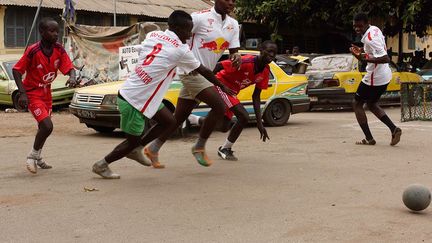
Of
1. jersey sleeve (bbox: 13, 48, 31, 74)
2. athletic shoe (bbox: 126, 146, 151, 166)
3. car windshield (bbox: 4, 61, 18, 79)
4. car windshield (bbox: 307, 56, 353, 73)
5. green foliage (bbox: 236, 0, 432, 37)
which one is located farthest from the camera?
green foliage (bbox: 236, 0, 432, 37)

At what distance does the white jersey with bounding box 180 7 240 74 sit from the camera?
6922mm

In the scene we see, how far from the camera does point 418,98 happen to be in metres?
12.5

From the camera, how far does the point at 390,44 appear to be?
3822cm

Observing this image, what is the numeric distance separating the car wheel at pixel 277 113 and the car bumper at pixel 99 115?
3142mm

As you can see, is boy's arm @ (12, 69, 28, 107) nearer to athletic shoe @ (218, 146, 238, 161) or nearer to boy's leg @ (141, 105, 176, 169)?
boy's leg @ (141, 105, 176, 169)

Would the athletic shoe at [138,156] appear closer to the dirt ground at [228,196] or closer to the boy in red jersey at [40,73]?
the dirt ground at [228,196]

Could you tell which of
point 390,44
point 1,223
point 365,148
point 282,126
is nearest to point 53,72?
point 1,223

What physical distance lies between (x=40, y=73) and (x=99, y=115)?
3505mm

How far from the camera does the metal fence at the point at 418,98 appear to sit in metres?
12.4

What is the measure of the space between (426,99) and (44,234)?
9717 mm

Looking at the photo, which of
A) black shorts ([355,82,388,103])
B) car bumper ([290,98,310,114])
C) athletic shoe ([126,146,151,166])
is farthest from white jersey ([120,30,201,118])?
car bumper ([290,98,310,114])

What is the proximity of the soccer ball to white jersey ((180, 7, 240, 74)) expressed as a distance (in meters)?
2.86

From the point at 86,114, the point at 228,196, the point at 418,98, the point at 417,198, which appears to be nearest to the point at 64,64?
the point at 228,196

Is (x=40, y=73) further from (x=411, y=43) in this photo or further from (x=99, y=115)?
(x=411, y=43)
